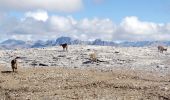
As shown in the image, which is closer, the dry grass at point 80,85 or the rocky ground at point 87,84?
the dry grass at point 80,85

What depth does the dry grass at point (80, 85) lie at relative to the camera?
28.3 m

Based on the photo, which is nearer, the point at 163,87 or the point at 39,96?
the point at 39,96

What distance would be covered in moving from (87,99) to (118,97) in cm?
185

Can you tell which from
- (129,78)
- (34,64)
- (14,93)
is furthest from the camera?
(34,64)

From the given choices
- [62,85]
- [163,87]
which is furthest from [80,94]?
[163,87]

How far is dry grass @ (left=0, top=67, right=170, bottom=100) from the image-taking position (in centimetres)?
2833

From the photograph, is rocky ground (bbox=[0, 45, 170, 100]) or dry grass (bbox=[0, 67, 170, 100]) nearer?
dry grass (bbox=[0, 67, 170, 100])

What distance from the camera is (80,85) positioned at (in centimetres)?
3145

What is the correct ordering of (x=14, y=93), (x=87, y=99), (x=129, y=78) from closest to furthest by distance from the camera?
(x=87, y=99)
(x=14, y=93)
(x=129, y=78)

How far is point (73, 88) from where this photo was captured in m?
30.7

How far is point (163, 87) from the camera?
30766 mm

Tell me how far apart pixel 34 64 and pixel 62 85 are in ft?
48.8

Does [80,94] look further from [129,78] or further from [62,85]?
[129,78]

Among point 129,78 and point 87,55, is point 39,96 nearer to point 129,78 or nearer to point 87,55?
point 129,78
